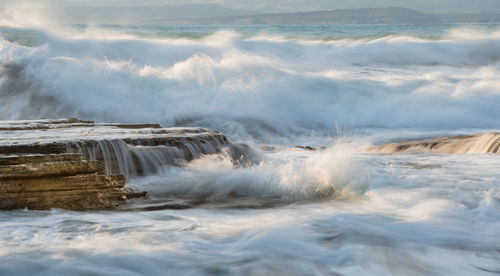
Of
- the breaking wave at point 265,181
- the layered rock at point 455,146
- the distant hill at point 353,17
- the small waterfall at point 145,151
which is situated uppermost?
the distant hill at point 353,17

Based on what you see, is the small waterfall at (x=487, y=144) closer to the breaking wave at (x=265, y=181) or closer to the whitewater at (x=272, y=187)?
the whitewater at (x=272, y=187)

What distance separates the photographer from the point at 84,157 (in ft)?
15.8

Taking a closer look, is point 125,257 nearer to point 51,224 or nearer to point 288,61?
point 51,224

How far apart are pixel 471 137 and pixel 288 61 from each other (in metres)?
13.8

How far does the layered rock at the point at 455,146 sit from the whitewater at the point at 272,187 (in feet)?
1.27

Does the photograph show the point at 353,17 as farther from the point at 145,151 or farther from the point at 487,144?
the point at 145,151

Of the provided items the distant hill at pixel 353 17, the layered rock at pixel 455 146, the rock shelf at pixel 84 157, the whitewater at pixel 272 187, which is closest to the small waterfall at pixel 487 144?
the layered rock at pixel 455 146

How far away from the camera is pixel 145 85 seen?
535 inches

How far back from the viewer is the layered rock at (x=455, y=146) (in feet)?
23.5

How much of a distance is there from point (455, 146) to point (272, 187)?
11.4 feet

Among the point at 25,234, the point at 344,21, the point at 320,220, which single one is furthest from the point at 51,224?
the point at 344,21

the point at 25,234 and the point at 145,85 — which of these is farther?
the point at 145,85

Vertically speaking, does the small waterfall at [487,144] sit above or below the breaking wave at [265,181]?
below

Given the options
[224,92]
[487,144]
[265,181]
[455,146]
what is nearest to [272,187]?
[265,181]
